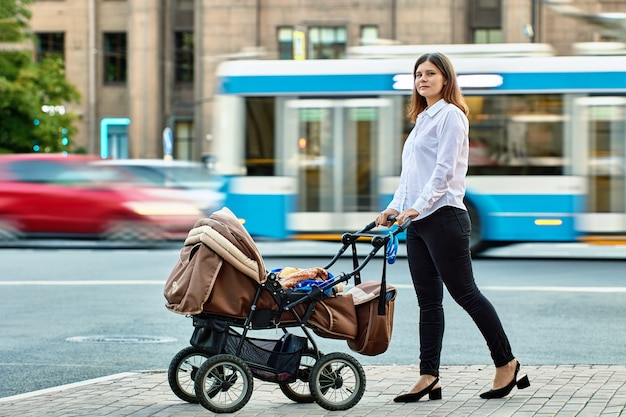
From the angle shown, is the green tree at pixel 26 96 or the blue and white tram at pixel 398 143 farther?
the green tree at pixel 26 96

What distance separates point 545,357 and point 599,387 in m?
2.21

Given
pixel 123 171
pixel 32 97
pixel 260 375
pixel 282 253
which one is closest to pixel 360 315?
pixel 260 375

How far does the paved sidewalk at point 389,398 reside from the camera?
21.5 ft

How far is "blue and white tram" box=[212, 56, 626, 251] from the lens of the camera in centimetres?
1898

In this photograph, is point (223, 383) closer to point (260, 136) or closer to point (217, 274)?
point (217, 274)

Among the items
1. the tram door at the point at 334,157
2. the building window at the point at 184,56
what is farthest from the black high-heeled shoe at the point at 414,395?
the building window at the point at 184,56

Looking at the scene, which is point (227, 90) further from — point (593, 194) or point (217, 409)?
point (217, 409)

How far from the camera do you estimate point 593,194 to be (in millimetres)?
19031

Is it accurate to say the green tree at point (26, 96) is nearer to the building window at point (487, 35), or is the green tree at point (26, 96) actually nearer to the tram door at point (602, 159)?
the building window at point (487, 35)

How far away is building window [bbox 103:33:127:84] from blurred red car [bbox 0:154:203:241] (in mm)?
37438

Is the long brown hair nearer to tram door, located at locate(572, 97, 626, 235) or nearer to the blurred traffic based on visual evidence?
tram door, located at locate(572, 97, 626, 235)

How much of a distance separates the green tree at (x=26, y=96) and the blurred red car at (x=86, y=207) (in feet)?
79.4

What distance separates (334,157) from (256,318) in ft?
43.6

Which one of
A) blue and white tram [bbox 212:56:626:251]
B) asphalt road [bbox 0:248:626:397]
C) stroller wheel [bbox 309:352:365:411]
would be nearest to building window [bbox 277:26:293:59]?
blue and white tram [bbox 212:56:626:251]
